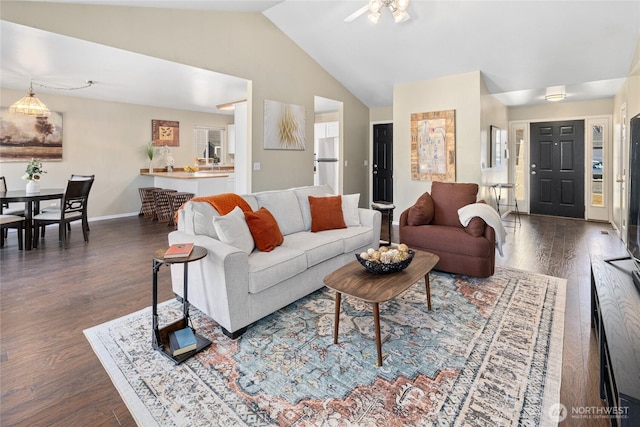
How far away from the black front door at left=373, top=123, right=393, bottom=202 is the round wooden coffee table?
504 centimetres

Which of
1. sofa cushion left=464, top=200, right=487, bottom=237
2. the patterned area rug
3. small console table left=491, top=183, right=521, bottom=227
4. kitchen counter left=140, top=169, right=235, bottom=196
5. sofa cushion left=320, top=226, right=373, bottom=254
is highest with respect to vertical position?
kitchen counter left=140, top=169, right=235, bottom=196

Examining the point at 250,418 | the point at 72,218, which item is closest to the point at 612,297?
the point at 250,418

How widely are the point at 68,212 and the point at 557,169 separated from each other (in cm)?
896

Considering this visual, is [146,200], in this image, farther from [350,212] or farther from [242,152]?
[350,212]

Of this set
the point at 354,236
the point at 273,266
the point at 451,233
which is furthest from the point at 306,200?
the point at 451,233

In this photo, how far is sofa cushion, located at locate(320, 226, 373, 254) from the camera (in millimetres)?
3299

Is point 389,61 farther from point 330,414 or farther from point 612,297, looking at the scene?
point 330,414

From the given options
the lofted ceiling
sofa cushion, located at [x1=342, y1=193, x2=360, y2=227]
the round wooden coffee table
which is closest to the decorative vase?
the lofted ceiling

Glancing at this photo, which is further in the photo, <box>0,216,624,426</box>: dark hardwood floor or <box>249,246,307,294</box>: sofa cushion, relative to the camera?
<box>249,246,307,294</box>: sofa cushion

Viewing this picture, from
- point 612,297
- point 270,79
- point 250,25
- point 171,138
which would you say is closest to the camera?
point 612,297

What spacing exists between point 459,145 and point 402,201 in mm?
1344

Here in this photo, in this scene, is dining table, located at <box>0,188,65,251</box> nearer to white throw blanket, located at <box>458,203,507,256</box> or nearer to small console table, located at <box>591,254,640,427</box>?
white throw blanket, located at <box>458,203,507,256</box>

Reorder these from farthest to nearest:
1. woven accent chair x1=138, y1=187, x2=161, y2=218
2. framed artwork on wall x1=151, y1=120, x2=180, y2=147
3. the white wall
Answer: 1. framed artwork on wall x1=151, y1=120, x2=180, y2=147
2. woven accent chair x1=138, y1=187, x2=161, y2=218
3. the white wall

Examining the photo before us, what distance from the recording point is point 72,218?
16.0ft
